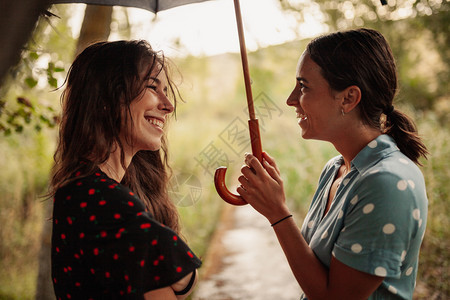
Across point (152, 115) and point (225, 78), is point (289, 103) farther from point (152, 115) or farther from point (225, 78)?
point (225, 78)

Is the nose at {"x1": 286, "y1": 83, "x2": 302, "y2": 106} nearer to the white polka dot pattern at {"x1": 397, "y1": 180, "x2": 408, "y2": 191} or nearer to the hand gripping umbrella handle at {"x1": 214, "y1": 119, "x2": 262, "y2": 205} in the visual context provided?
the hand gripping umbrella handle at {"x1": 214, "y1": 119, "x2": 262, "y2": 205}

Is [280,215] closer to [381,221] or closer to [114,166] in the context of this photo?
[381,221]

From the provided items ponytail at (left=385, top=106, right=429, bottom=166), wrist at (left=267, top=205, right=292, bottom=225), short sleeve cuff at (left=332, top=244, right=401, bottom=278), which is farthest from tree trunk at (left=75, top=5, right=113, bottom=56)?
short sleeve cuff at (left=332, top=244, right=401, bottom=278)

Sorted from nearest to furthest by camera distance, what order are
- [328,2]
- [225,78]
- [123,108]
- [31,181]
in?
[123,108] → [328,2] → [31,181] → [225,78]

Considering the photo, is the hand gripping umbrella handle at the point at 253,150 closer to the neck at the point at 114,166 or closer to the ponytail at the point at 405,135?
the neck at the point at 114,166

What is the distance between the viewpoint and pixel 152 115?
4.92ft

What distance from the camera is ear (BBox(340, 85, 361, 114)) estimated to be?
146 cm

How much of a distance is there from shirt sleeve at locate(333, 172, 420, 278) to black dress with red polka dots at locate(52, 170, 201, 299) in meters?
0.52

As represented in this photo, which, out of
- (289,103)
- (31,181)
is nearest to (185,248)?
(289,103)

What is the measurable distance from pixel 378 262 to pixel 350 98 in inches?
23.8

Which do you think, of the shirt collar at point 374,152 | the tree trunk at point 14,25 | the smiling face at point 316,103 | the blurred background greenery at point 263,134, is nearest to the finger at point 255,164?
the smiling face at point 316,103

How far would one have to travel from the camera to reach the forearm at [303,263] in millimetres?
1360

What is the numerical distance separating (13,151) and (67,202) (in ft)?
18.2

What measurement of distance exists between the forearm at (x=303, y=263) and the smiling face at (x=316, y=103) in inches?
14.9
